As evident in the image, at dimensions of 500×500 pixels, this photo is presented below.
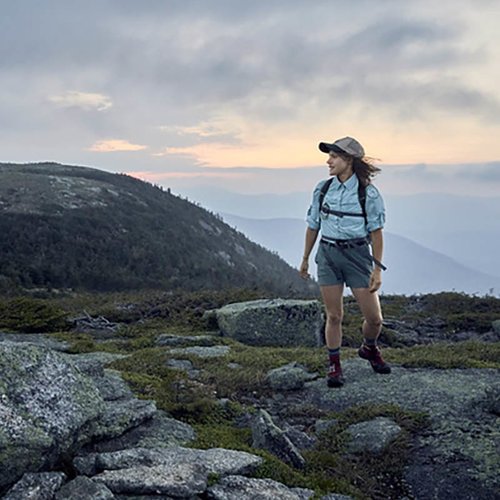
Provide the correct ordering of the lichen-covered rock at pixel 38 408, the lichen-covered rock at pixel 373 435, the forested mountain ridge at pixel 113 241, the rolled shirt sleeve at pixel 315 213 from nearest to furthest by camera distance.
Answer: the lichen-covered rock at pixel 38 408, the lichen-covered rock at pixel 373 435, the rolled shirt sleeve at pixel 315 213, the forested mountain ridge at pixel 113 241

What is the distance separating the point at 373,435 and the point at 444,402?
1440 mm

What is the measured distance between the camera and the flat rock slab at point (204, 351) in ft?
35.1

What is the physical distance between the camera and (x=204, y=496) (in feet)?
14.4

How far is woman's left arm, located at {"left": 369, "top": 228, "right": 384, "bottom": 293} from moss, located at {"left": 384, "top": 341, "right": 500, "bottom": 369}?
7.92 feet

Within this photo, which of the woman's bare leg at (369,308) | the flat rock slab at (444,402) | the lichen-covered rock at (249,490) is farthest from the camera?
the woman's bare leg at (369,308)

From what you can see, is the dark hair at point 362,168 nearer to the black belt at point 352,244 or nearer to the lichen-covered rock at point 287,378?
the black belt at point 352,244

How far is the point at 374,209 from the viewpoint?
304 inches

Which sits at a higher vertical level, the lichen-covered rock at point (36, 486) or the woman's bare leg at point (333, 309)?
the woman's bare leg at point (333, 309)

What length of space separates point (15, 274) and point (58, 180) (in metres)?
25.3

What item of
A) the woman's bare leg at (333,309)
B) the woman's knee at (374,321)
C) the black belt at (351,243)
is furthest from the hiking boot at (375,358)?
the black belt at (351,243)

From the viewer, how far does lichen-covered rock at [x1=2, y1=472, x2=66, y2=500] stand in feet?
12.8

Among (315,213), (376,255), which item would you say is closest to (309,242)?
(315,213)

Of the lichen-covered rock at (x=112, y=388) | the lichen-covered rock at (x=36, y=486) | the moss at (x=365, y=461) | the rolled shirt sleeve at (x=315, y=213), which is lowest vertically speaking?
the moss at (x=365, y=461)

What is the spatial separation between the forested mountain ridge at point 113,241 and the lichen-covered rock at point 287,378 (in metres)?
15.4
